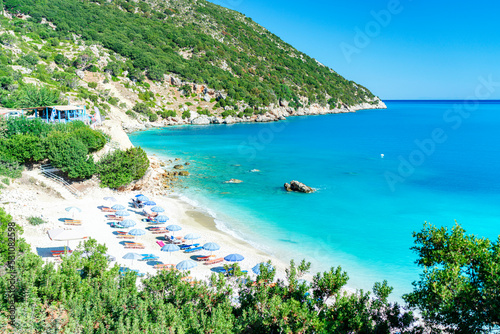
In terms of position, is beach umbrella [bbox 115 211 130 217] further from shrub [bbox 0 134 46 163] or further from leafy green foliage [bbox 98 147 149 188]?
shrub [bbox 0 134 46 163]

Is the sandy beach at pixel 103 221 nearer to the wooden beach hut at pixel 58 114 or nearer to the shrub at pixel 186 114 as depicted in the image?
the wooden beach hut at pixel 58 114

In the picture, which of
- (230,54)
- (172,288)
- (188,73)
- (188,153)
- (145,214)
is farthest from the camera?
(230,54)

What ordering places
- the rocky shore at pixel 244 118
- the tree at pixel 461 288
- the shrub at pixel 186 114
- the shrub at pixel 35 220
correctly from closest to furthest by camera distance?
1. the tree at pixel 461 288
2. the shrub at pixel 35 220
3. the rocky shore at pixel 244 118
4. the shrub at pixel 186 114

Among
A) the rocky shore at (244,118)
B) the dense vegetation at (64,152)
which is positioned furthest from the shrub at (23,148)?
the rocky shore at (244,118)

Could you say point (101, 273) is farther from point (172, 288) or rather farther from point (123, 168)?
point (123, 168)

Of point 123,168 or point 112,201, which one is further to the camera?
point 123,168

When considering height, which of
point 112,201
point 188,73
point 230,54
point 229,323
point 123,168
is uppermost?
point 230,54

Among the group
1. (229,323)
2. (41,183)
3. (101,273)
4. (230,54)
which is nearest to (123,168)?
(41,183)

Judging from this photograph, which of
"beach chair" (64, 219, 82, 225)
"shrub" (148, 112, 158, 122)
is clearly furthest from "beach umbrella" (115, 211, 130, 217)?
"shrub" (148, 112, 158, 122)
